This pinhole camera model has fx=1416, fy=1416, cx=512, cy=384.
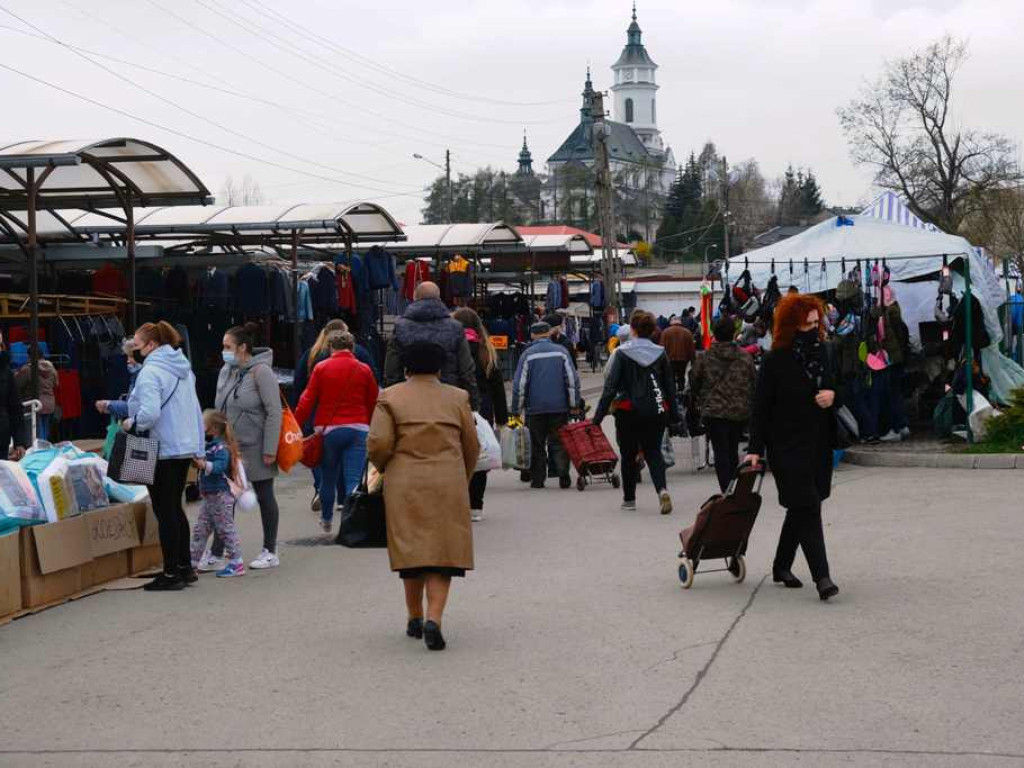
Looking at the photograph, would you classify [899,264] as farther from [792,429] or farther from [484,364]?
[792,429]

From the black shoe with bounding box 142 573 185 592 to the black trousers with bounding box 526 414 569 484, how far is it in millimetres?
5706

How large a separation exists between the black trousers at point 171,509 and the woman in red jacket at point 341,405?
1795mm

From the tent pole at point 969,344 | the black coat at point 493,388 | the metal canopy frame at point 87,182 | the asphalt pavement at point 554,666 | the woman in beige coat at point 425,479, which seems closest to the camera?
the asphalt pavement at point 554,666

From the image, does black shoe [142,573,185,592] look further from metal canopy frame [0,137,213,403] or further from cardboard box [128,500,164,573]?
metal canopy frame [0,137,213,403]

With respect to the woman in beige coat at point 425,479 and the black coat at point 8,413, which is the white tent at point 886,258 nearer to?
the black coat at point 8,413

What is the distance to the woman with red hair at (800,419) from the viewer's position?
8477mm

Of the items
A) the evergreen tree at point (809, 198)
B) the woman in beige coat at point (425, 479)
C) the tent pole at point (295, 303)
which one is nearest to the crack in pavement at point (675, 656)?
the woman in beige coat at point (425, 479)

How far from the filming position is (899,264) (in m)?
18.1

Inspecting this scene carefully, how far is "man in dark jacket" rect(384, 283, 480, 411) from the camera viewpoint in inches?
458

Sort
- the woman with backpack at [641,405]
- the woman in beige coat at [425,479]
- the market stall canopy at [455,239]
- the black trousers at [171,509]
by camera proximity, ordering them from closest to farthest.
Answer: the woman in beige coat at [425,479], the black trousers at [171,509], the woman with backpack at [641,405], the market stall canopy at [455,239]

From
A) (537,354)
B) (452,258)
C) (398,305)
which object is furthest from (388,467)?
(452,258)

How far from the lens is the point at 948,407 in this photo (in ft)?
55.5

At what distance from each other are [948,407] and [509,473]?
5.30 metres

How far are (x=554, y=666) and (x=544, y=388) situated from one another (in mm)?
7714
